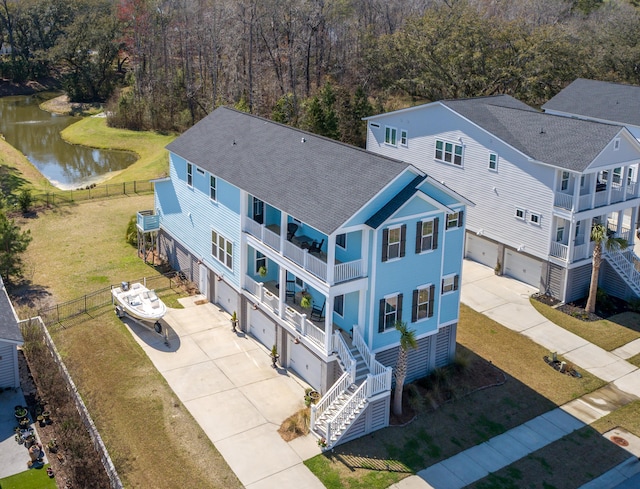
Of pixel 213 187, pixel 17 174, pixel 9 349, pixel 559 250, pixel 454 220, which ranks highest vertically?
pixel 454 220

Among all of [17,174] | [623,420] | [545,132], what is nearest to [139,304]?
[623,420]

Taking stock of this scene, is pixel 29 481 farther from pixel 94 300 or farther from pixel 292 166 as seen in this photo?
pixel 292 166

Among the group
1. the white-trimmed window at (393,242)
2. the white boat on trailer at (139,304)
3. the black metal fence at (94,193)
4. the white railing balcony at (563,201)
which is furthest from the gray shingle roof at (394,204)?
the black metal fence at (94,193)

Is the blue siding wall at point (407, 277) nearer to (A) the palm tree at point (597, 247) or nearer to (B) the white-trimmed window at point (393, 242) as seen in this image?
(B) the white-trimmed window at point (393, 242)

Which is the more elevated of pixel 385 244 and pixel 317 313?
pixel 385 244

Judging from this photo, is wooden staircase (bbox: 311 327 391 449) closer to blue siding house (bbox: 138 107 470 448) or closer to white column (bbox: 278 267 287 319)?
blue siding house (bbox: 138 107 470 448)

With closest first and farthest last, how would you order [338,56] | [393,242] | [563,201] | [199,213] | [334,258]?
[334,258]
[393,242]
[199,213]
[563,201]
[338,56]

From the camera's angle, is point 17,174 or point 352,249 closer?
point 352,249
